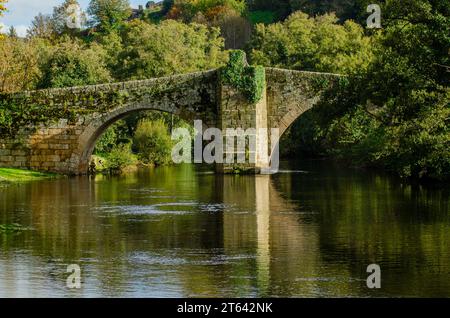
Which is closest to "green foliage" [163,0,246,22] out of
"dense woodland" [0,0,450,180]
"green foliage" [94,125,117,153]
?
"dense woodland" [0,0,450,180]

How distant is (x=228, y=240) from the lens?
17.6 meters

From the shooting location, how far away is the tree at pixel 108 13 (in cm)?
8057

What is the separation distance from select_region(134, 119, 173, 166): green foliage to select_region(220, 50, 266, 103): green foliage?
10.4m

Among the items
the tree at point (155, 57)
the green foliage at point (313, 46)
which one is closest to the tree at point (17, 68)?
the tree at point (155, 57)

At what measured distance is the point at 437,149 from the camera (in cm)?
2691

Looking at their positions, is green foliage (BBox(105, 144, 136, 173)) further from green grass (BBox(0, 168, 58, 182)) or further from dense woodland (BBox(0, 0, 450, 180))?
green grass (BBox(0, 168, 58, 182))

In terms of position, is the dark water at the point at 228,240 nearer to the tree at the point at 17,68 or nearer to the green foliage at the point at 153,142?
the green foliage at the point at 153,142

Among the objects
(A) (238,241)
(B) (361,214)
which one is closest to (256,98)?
(B) (361,214)

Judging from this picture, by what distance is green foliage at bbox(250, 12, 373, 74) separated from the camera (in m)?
49.1

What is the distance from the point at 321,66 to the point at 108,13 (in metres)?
35.7

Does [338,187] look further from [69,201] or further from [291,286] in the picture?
[291,286]

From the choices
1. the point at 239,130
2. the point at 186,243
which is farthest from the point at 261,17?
the point at 186,243

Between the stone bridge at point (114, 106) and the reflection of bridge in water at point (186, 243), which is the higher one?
the stone bridge at point (114, 106)

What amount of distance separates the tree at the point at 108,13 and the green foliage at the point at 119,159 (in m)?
36.6
